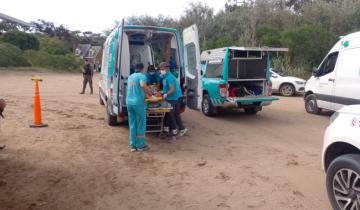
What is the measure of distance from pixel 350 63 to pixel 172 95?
15.8 ft

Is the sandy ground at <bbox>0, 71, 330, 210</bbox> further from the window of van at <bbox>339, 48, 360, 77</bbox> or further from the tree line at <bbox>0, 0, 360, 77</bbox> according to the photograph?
the tree line at <bbox>0, 0, 360, 77</bbox>

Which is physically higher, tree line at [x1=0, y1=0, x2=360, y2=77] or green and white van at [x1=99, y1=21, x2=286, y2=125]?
tree line at [x1=0, y1=0, x2=360, y2=77]

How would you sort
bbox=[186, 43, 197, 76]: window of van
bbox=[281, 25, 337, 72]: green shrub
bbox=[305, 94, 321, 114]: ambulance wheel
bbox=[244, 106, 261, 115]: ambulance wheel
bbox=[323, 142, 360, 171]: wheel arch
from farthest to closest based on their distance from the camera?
bbox=[281, 25, 337, 72]: green shrub < bbox=[244, 106, 261, 115]: ambulance wheel < bbox=[305, 94, 321, 114]: ambulance wheel < bbox=[186, 43, 197, 76]: window of van < bbox=[323, 142, 360, 171]: wheel arch

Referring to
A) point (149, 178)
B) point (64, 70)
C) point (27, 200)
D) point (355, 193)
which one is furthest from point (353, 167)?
point (64, 70)

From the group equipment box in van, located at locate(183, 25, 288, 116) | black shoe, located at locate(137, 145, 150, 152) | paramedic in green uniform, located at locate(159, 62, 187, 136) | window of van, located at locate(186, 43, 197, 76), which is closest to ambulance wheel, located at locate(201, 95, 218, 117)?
equipment box in van, located at locate(183, 25, 288, 116)

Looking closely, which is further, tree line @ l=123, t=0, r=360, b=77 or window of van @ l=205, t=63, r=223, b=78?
tree line @ l=123, t=0, r=360, b=77

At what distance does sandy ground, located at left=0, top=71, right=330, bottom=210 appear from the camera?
4.67 meters

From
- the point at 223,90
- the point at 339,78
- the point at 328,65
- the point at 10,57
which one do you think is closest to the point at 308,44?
the point at 328,65

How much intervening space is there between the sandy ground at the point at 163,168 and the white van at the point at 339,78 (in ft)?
3.18

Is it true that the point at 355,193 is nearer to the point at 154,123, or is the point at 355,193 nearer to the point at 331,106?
the point at 154,123

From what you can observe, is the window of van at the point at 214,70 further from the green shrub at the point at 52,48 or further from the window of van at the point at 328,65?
the green shrub at the point at 52,48

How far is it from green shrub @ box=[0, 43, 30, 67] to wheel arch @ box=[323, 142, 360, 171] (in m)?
32.4

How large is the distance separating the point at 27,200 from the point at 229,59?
23.7ft

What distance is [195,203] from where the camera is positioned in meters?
4.61
